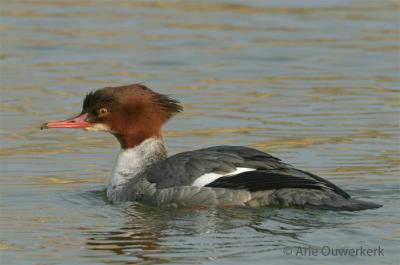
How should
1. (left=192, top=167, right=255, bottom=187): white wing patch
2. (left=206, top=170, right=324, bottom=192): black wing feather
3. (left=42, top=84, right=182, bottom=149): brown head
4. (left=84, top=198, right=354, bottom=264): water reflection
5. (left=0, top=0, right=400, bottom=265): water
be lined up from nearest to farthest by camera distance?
1. (left=84, top=198, right=354, bottom=264): water reflection
2. (left=0, top=0, right=400, bottom=265): water
3. (left=206, top=170, right=324, bottom=192): black wing feather
4. (left=192, top=167, right=255, bottom=187): white wing patch
5. (left=42, top=84, right=182, bottom=149): brown head

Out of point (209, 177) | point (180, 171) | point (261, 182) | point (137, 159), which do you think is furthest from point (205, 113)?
point (261, 182)

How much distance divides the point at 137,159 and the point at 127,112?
19.3 inches

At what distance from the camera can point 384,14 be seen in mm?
22266

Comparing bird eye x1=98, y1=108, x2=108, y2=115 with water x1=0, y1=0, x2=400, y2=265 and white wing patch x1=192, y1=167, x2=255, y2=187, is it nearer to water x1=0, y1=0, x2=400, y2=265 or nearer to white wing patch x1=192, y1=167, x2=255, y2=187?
water x1=0, y1=0, x2=400, y2=265

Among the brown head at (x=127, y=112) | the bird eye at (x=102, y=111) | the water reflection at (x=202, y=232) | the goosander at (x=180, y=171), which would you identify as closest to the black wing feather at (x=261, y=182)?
the goosander at (x=180, y=171)

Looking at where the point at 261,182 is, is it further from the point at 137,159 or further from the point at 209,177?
the point at 137,159

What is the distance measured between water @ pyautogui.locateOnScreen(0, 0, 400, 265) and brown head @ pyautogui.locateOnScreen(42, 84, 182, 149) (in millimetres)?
694

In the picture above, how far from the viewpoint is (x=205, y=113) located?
15586 mm

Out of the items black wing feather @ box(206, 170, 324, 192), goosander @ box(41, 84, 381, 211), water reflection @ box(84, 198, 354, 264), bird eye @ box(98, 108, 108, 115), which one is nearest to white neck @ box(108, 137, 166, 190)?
goosander @ box(41, 84, 381, 211)

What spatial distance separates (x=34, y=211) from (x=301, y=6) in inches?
504

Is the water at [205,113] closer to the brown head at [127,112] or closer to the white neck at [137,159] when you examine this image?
the white neck at [137,159]

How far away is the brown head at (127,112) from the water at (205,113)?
0.69 metres

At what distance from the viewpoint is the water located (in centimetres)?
980

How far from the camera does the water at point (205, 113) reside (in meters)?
9.80
